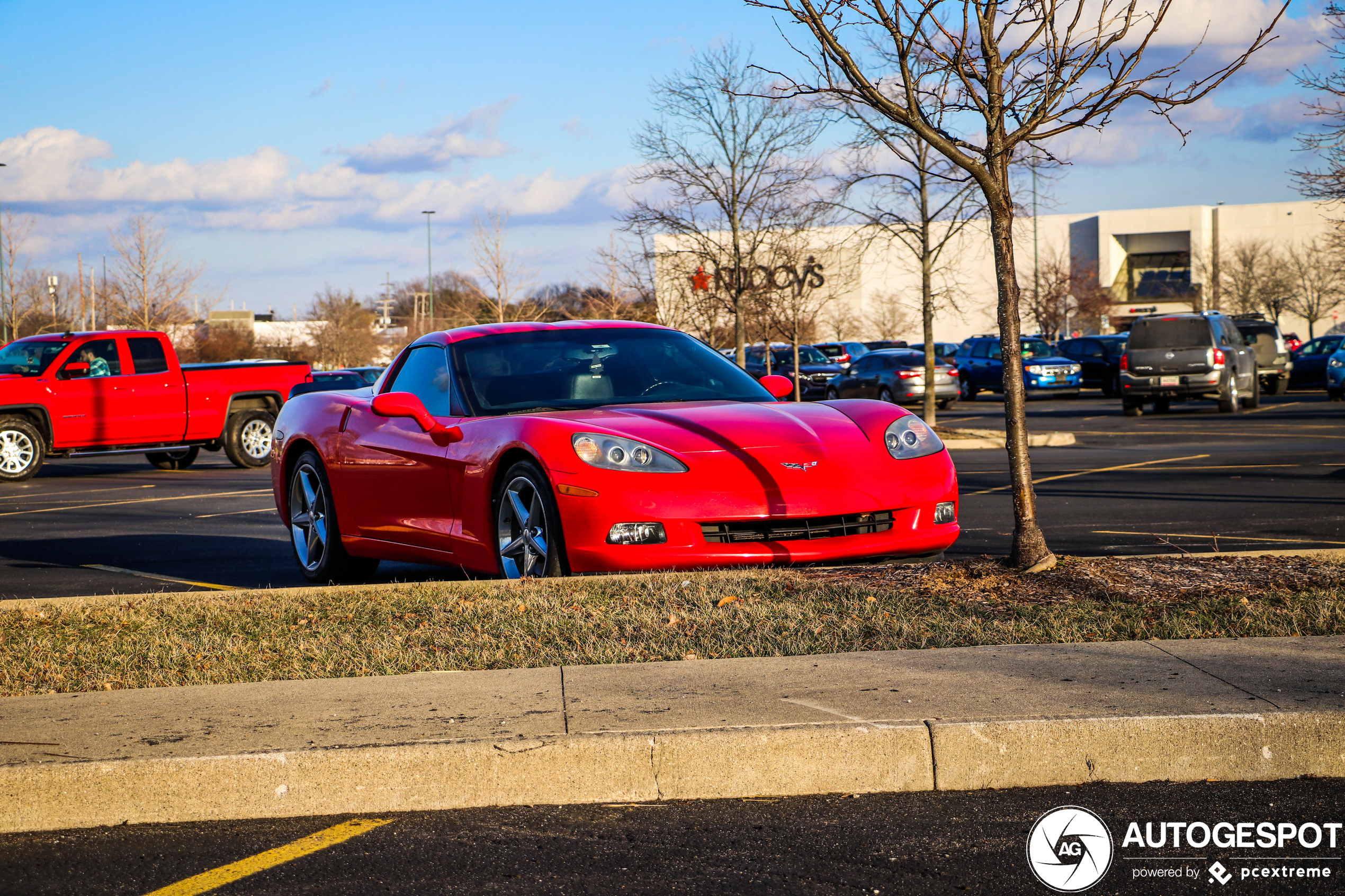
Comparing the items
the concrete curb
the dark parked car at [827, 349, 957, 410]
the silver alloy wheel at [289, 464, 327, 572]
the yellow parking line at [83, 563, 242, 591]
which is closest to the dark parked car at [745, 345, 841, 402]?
the dark parked car at [827, 349, 957, 410]

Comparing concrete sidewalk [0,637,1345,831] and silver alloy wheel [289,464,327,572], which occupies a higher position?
silver alloy wheel [289,464,327,572]

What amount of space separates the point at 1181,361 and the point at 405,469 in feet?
69.0

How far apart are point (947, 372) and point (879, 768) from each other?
1172 inches

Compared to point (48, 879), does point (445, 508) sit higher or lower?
higher

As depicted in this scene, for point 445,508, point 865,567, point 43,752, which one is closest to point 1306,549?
point 865,567

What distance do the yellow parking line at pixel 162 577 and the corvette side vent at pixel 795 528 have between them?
284cm

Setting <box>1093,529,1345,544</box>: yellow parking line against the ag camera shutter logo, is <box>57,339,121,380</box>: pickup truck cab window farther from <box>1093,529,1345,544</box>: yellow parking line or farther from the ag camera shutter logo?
the ag camera shutter logo

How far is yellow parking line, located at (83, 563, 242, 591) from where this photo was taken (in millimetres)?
8023

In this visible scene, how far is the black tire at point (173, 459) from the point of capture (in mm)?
20969

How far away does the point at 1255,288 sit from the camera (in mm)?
66938

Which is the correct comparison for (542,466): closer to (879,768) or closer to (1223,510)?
(879,768)

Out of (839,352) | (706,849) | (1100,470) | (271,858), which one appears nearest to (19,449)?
(1100,470)

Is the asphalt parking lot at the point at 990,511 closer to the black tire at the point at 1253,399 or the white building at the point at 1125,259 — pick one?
the black tire at the point at 1253,399

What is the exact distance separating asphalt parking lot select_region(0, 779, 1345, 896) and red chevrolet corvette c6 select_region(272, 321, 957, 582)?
2.55 meters
